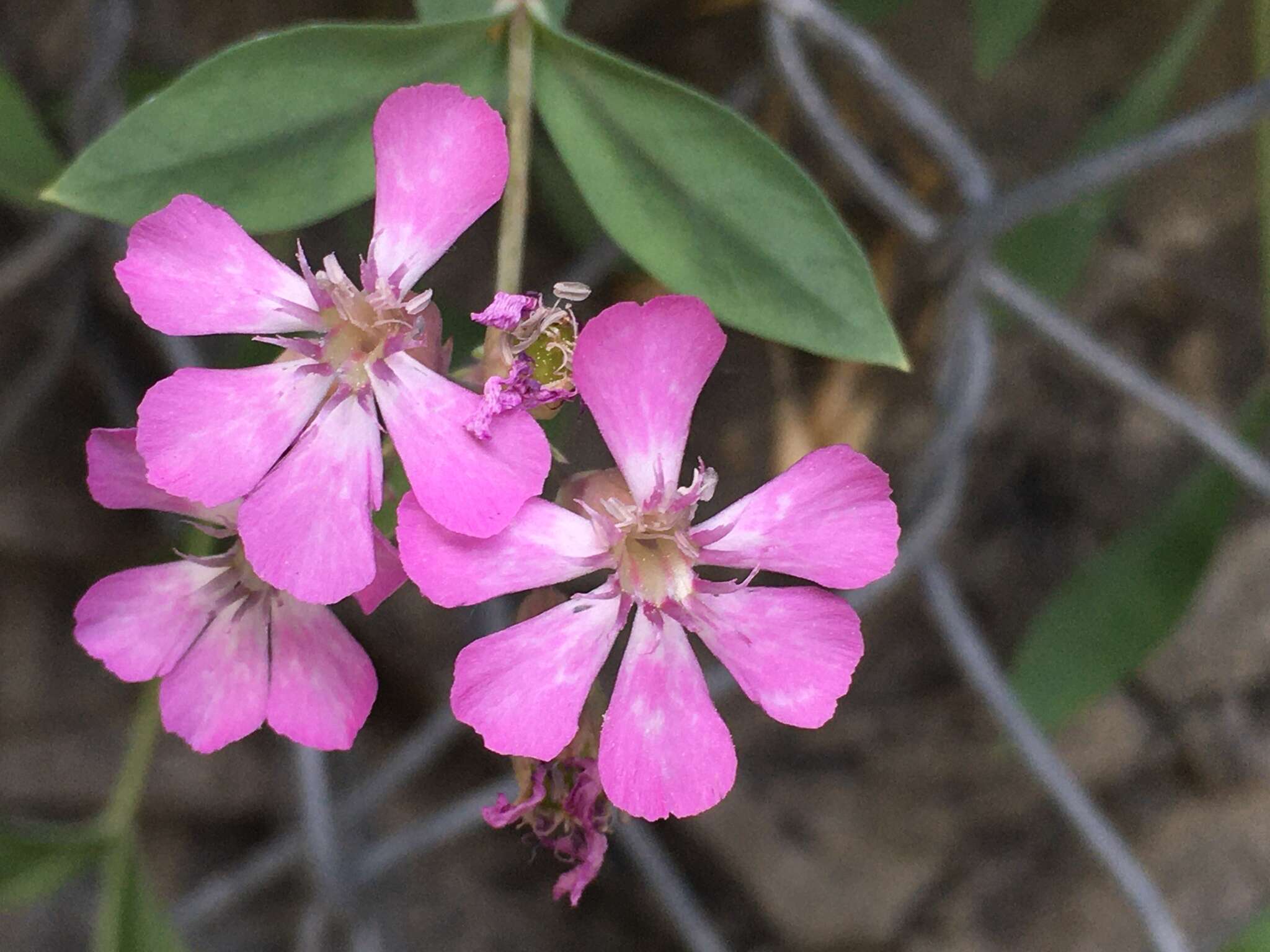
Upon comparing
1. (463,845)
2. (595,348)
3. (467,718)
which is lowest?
(467,718)

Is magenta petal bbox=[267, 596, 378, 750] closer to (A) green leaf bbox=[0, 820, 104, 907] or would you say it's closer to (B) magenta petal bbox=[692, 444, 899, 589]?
(B) magenta petal bbox=[692, 444, 899, 589]

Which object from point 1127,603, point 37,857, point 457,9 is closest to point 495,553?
point 457,9

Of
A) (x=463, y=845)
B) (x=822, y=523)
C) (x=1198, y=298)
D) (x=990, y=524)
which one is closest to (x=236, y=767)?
(x=463, y=845)

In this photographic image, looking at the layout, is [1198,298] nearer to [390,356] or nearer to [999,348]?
[999,348]

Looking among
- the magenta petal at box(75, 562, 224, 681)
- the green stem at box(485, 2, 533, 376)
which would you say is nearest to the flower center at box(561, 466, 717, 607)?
the green stem at box(485, 2, 533, 376)

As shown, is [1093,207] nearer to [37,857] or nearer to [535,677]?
[535,677]

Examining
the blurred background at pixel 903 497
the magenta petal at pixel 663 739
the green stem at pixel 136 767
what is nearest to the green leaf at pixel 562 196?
the blurred background at pixel 903 497
